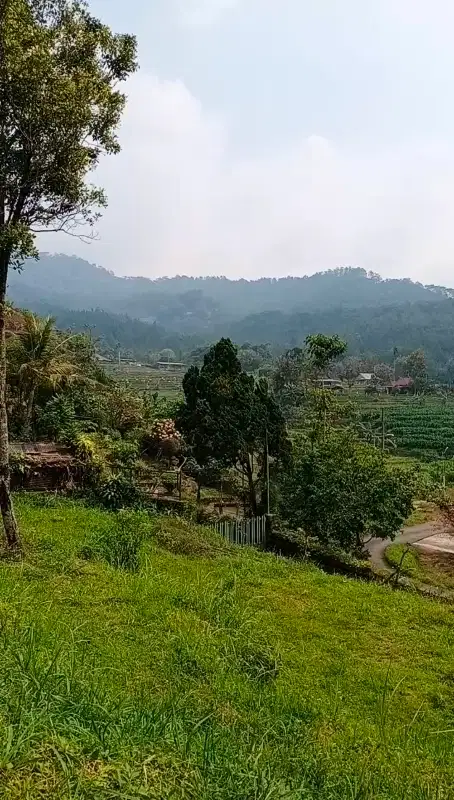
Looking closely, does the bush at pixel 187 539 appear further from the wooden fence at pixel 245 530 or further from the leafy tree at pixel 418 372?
the leafy tree at pixel 418 372

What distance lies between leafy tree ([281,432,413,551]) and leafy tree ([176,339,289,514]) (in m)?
1.11

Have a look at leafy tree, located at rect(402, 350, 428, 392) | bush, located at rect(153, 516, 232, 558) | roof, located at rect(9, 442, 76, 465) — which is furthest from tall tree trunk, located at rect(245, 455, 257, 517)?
leafy tree, located at rect(402, 350, 428, 392)

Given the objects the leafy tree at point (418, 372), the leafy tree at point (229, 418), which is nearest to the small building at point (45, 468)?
the leafy tree at point (229, 418)

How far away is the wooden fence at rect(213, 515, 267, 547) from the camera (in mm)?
12383

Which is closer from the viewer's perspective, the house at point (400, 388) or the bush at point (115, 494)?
the bush at point (115, 494)

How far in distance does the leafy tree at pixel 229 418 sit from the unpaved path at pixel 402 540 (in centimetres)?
397

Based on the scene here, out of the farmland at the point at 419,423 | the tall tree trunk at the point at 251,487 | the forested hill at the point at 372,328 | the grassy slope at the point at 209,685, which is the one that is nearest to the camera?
the grassy slope at the point at 209,685

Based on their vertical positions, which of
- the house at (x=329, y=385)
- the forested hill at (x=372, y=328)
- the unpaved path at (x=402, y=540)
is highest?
the forested hill at (x=372, y=328)

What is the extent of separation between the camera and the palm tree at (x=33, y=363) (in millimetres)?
13812

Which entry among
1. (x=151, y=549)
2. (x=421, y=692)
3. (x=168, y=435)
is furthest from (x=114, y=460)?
(x=421, y=692)

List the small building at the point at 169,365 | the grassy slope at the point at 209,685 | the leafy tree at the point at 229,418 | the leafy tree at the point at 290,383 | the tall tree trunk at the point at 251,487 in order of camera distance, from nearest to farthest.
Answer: the grassy slope at the point at 209,685
the leafy tree at the point at 229,418
the tall tree trunk at the point at 251,487
the leafy tree at the point at 290,383
the small building at the point at 169,365

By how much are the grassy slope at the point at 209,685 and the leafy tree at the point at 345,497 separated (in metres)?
4.44

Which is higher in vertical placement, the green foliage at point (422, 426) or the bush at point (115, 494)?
the bush at point (115, 494)

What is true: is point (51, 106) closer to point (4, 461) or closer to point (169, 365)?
point (4, 461)
